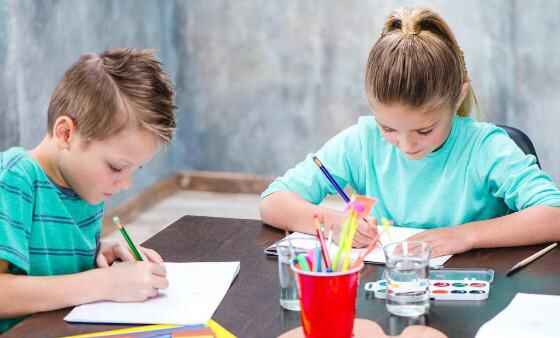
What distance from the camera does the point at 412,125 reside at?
5.45ft

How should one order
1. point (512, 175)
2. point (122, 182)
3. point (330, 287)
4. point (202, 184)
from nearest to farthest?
1. point (330, 287)
2. point (122, 182)
3. point (512, 175)
4. point (202, 184)

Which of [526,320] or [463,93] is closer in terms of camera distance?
[526,320]

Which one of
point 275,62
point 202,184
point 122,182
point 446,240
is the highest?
point 122,182

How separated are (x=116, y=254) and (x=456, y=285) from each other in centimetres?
60

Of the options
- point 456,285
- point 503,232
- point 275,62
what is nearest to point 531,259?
point 503,232

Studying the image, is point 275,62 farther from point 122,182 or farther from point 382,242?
point 122,182

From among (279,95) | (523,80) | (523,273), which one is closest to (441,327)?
(523,273)

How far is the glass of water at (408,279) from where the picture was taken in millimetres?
1253

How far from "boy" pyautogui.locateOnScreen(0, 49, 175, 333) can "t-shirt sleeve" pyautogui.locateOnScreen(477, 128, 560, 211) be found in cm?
65

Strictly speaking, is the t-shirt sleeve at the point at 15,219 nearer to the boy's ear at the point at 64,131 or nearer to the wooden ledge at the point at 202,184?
the boy's ear at the point at 64,131

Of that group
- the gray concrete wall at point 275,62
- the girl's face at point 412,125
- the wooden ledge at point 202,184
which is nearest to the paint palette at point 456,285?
the girl's face at point 412,125

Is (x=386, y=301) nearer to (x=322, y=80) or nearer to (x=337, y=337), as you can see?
(x=337, y=337)

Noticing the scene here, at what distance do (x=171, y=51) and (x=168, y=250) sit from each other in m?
2.81

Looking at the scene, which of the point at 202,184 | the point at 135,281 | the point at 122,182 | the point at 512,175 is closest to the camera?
the point at 135,281
